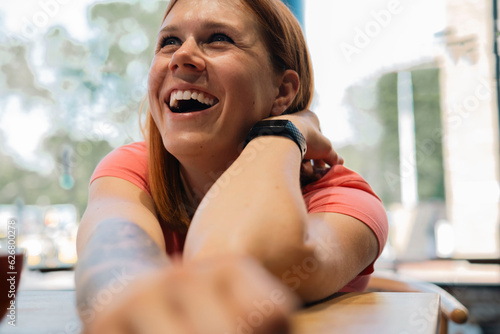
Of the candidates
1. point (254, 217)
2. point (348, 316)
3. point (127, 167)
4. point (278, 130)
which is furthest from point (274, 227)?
point (127, 167)

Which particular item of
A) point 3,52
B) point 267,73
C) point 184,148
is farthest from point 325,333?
point 3,52

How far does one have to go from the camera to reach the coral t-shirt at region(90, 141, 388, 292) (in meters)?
0.90

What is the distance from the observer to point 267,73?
106 centimetres

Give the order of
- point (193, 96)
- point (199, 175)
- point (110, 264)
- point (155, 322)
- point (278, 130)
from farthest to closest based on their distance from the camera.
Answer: point (199, 175) → point (193, 96) → point (278, 130) → point (110, 264) → point (155, 322)

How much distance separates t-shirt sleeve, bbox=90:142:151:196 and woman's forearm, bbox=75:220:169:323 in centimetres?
35

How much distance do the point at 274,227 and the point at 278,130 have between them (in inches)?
10.8

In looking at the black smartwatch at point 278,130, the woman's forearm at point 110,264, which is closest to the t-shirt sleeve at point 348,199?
the black smartwatch at point 278,130

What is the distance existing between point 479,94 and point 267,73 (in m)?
4.12

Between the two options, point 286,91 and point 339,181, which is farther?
point 286,91

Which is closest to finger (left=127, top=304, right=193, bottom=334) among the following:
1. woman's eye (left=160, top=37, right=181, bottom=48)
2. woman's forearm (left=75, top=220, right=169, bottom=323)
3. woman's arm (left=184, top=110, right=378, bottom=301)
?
woman's forearm (left=75, top=220, right=169, bottom=323)

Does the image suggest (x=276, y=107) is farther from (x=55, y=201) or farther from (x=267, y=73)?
(x=55, y=201)

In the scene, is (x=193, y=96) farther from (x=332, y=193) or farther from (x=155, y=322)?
(x=155, y=322)

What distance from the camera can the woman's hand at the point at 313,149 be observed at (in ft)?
3.24

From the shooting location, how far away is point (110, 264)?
53 cm
